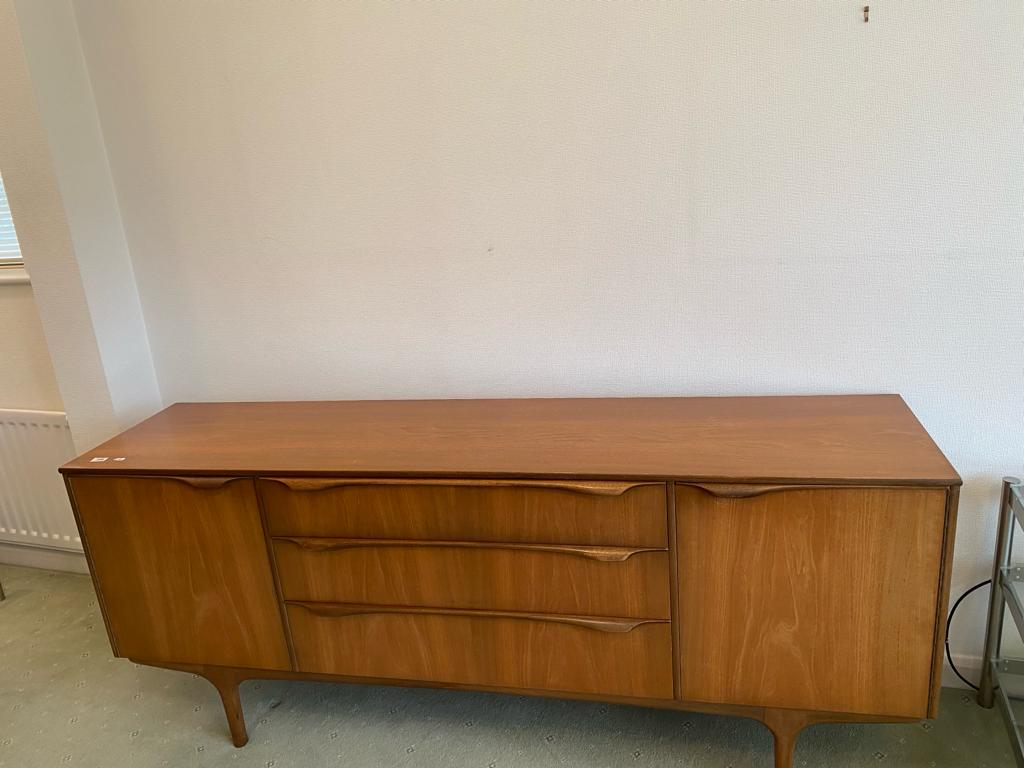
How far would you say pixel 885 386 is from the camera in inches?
65.4

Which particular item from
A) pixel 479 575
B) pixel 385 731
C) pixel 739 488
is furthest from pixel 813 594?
pixel 385 731

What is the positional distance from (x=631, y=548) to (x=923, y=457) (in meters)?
0.54

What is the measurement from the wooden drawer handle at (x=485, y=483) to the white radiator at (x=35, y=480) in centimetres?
127

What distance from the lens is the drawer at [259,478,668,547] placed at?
4.47 feet

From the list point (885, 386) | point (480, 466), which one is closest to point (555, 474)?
point (480, 466)

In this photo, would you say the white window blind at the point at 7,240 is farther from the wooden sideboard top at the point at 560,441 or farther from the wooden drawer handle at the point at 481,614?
the wooden drawer handle at the point at 481,614

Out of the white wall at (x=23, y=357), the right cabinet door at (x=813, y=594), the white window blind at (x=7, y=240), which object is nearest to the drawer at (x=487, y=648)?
the right cabinet door at (x=813, y=594)

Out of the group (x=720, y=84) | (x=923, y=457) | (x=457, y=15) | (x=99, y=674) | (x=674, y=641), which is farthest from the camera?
(x=99, y=674)

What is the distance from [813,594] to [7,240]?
2549 millimetres

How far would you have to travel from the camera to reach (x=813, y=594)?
4.36ft

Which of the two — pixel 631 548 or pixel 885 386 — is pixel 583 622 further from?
pixel 885 386

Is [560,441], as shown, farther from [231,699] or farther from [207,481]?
[231,699]

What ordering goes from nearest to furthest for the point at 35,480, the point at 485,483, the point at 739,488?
the point at 739,488 < the point at 485,483 < the point at 35,480

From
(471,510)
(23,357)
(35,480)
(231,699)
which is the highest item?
(23,357)
